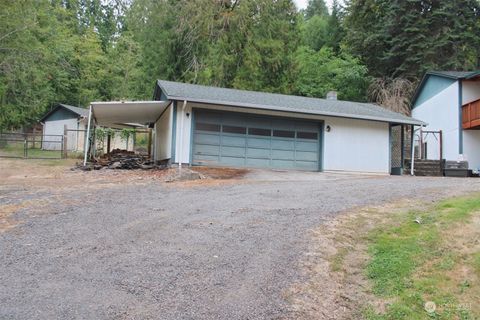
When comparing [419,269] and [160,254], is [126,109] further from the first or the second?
[419,269]

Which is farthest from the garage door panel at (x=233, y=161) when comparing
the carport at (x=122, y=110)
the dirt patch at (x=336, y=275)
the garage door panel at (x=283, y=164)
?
the dirt patch at (x=336, y=275)

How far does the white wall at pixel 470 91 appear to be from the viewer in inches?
736

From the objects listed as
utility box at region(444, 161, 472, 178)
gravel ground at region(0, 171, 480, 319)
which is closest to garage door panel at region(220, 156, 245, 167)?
gravel ground at region(0, 171, 480, 319)

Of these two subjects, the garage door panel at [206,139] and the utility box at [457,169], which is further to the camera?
the utility box at [457,169]

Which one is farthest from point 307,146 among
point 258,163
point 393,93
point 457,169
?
point 393,93

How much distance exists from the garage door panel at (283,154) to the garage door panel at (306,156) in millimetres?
199

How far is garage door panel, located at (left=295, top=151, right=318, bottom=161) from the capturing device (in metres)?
→ 15.2

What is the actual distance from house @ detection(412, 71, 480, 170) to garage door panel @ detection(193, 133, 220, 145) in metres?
11.2

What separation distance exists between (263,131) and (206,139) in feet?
7.03

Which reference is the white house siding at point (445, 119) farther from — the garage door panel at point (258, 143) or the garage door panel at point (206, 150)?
the garage door panel at point (206, 150)

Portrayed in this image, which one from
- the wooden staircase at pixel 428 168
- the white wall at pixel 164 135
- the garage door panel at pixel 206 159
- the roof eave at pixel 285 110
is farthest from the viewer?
the wooden staircase at pixel 428 168

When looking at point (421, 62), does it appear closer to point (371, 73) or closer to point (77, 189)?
point (371, 73)

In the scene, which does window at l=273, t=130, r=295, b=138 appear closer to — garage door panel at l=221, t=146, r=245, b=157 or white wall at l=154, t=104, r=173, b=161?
garage door panel at l=221, t=146, r=245, b=157

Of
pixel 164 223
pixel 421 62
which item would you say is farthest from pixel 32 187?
pixel 421 62
